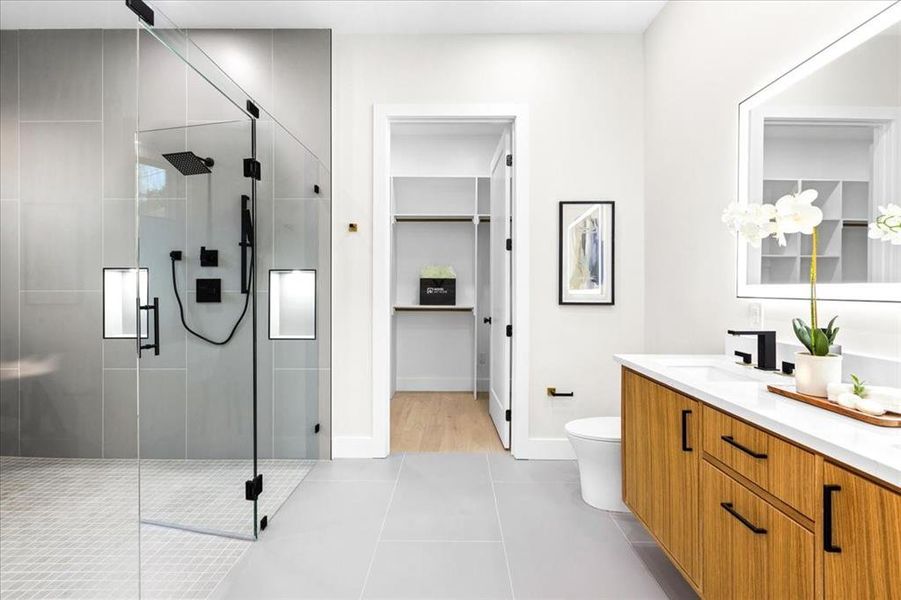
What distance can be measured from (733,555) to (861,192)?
1.27m

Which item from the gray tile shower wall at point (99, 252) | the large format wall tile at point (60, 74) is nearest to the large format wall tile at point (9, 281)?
the gray tile shower wall at point (99, 252)

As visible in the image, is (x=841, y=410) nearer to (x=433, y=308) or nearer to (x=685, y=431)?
(x=685, y=431)

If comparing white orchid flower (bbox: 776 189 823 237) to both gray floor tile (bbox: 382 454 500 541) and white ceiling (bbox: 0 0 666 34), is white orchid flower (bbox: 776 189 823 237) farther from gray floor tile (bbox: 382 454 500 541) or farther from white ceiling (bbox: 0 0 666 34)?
white ceiling (bbox: 0 0 666 34)

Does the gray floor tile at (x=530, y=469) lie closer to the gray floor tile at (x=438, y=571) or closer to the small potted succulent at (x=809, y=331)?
the gray floor tile at (x=438, y=571)

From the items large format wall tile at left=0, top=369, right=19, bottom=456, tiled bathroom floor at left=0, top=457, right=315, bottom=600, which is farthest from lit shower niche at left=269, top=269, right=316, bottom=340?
large format wall tile at left=0, top=369, right=19, bottom=456

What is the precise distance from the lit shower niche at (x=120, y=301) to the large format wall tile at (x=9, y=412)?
39 centimetres

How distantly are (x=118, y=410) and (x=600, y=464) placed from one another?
2252 mm

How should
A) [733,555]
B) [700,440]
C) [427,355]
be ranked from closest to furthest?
[733,555]
[700,440]
[427,355]

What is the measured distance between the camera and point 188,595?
1734 mm

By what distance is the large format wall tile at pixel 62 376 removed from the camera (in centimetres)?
130

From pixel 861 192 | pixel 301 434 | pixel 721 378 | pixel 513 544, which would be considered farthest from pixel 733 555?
pixel 301 434

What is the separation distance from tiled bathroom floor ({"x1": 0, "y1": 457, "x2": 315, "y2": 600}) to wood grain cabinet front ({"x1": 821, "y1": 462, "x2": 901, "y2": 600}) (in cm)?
204

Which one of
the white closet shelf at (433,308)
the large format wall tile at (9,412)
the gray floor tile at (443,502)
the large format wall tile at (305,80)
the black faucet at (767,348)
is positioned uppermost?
the large format wall tile at (305,80)

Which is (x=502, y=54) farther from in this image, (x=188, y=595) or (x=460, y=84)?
(x=188, y=595)
